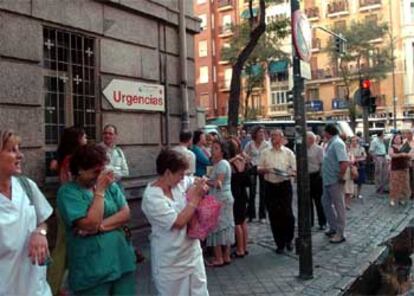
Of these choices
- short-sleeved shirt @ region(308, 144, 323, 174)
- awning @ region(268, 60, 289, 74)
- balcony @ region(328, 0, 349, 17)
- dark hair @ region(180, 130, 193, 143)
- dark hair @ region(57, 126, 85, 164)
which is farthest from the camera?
balcony @ region(328, 0, 349, 17)

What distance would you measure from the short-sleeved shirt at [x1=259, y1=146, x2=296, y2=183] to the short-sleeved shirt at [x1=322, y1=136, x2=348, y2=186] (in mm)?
954

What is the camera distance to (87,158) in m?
3.69

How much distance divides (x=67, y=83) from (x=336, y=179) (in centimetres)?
452

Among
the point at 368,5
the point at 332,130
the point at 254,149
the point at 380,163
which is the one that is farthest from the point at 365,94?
the point at 368,5

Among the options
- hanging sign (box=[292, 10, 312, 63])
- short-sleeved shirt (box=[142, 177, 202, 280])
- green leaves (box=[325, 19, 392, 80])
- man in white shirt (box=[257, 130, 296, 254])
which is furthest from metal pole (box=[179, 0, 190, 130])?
green leaves (box=[325, 19, 392, 80])

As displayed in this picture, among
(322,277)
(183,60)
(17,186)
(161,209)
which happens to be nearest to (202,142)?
(183,60)

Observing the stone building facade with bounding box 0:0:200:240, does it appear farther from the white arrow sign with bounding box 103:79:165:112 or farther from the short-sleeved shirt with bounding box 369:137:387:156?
the short-sleeved shirt with bounding box 369:137:387:156

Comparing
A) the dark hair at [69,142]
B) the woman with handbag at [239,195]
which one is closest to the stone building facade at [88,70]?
the dark hair at [69,142]

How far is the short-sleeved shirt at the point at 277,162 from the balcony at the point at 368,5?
5663cm

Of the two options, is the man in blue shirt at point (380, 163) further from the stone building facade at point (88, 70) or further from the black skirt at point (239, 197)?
the black skirt at point (239, 197)

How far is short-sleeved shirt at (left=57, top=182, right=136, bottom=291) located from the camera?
3584mm

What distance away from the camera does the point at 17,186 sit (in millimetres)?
3330

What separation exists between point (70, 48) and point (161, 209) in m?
5.15

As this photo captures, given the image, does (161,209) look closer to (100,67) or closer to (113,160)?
(113,160)
